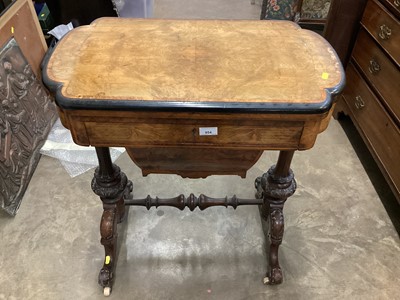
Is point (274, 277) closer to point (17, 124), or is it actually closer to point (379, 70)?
point (379, 70)

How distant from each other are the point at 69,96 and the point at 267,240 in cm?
116

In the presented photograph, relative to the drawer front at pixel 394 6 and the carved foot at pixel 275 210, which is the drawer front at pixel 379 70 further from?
the carved foot at pixel 275 210

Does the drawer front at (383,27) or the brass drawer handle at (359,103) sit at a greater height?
the drawer front at (383,27)

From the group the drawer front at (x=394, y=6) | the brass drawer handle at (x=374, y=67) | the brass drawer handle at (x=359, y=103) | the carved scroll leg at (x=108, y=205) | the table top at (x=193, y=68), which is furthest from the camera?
the brass drawer handle at (x=359, y=103)

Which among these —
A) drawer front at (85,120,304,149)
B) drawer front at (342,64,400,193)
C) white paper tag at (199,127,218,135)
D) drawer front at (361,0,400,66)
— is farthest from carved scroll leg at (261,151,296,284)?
drawer front at (361,0,400,66)

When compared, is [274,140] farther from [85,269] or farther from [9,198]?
[9,198]

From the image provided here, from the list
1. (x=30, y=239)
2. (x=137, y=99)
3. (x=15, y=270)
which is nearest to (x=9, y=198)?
(x=30, y=239)

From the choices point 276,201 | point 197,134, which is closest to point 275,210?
point 276,201

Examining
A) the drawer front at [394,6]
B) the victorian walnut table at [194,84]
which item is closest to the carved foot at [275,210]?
the victorian walnut table at [194,84]

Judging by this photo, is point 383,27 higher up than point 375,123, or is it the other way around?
point 383,27

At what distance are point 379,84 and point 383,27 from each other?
0.95 ft

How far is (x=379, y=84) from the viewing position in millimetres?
1927

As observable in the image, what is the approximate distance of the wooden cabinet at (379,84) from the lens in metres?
1.79

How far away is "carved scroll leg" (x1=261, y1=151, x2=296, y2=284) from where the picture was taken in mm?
1505
